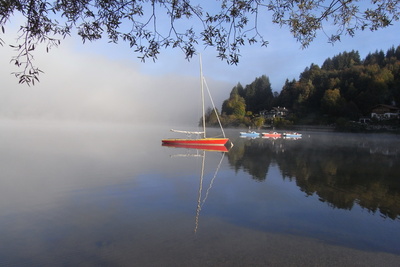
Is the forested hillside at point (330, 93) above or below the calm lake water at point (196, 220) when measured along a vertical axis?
above

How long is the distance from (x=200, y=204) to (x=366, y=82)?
128072mm

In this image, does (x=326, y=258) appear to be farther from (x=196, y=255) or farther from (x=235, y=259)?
(x=196, y=255)

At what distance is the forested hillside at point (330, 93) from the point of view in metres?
115

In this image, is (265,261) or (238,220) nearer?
(265,261)

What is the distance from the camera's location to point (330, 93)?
117 meters

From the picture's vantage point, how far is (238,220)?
11023mm

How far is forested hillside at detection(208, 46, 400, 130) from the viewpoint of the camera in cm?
11525

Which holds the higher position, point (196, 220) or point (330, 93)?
point (330, 93)

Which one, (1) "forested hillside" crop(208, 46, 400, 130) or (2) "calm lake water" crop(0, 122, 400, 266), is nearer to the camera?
(2) "calm lake water" crop(0, 122, 400, 266)

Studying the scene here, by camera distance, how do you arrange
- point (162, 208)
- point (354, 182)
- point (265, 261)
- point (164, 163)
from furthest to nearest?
point (164, 163)
point (354, 182)
point (162, 208)
point (265, 261)

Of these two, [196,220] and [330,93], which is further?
[330,93]

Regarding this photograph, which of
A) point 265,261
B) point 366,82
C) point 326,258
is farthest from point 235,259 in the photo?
point 366,82

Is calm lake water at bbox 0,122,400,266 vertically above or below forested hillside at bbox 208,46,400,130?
below

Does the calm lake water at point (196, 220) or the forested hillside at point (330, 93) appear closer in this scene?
the calm lake water at point (196, 220)
